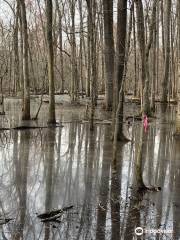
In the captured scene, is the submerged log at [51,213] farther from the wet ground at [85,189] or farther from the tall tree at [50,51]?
the tall tree at [50,51]

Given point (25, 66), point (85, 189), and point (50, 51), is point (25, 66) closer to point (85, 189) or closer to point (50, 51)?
point (50, 51)

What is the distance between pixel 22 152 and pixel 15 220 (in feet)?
16.5

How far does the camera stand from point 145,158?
398 inches

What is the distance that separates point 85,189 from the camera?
24.1 ft

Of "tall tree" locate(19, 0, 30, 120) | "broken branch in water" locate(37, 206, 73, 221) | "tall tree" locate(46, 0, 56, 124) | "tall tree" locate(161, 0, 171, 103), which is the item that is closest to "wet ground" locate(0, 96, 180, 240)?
"broken branch in water" locate(37, 206, 73, 221)

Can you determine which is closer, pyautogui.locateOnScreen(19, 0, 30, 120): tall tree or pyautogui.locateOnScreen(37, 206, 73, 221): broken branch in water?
pyautogui.locateOnScreen(37, 206, 73, 221): broken branch in water

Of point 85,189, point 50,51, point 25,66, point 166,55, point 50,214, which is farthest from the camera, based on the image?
point 166,55

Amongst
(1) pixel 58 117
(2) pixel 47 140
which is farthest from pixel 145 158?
A: (1) pixel 58 117

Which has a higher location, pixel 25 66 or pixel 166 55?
pixel 166 55

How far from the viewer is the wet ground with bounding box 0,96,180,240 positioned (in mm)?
5449

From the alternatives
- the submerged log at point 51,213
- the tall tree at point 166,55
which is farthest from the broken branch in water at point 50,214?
the tall tree at point 166,55

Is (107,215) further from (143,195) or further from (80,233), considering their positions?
(143,195)

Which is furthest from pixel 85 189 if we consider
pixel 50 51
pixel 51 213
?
pixel 50 51

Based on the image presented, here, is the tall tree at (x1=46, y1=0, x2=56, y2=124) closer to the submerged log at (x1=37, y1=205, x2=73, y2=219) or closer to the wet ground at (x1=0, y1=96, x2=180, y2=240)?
the wet ground at (x1=0, y1=96, x2=180, y2=240)
